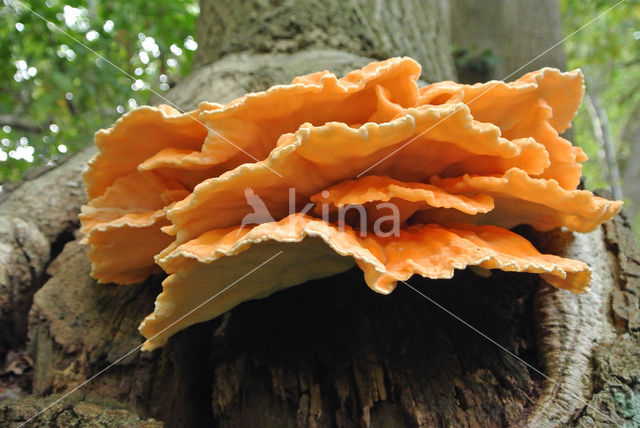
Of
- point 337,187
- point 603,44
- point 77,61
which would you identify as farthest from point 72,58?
point 603,44

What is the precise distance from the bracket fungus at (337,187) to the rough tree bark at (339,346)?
0.75 feet

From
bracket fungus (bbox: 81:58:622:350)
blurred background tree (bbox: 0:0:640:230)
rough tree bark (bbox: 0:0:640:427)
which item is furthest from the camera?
blurred background tree (bbox: 0:0:640:230)

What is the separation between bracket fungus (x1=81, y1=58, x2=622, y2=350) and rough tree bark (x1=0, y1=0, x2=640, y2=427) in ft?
0.75

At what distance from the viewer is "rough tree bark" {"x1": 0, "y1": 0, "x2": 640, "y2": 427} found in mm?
1394

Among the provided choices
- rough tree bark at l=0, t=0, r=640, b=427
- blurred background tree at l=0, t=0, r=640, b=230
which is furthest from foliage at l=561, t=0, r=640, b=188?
rough tree bark at l=0, t=0, r=640, b=427

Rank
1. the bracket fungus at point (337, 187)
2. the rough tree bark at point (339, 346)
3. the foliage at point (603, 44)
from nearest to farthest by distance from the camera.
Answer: the bracket fungus at point (337, 187)
the rough tree bark at point (339, 346)
the foliage at point (603, 44)

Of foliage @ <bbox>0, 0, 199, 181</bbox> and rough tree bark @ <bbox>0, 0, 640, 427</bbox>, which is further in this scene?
foliage @ <bbox>0, 0, 199, 181</bbox>

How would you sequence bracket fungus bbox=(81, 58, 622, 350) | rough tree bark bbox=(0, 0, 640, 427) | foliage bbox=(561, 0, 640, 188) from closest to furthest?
bracket fungus bbox=(81, 58, 622, 350) → rough tree bark bbox=(0, 0, 640, 427) → foliage bbox=(561, 0, 640, 188)

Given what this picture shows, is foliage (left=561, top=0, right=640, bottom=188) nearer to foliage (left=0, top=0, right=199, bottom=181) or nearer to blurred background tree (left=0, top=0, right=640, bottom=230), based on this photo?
blurred background tree (left=0, top=0, right=640, bottom=230)

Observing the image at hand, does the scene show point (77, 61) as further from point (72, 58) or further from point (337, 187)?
point (337, 187)

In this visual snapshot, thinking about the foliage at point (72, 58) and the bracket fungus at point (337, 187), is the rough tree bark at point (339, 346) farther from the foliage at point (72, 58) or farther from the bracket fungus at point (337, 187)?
the foliage at point (72, 58)

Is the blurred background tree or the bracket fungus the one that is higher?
the blurred background tree

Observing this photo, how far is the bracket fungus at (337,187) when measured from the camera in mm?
1206

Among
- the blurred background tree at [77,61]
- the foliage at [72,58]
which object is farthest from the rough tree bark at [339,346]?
the foliage at [72,58]
